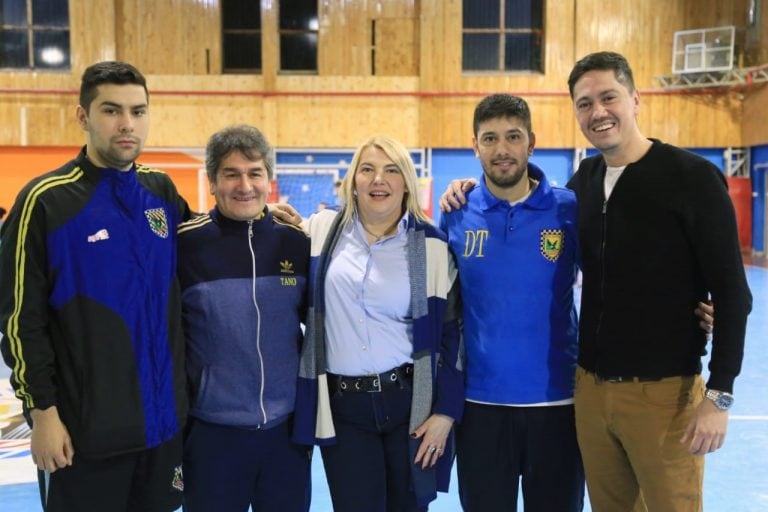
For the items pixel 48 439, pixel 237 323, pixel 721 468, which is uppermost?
pixel 237 323

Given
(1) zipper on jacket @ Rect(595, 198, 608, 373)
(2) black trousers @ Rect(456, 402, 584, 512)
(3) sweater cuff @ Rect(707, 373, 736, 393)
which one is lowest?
(2) black trousers @ Rect(456, 402, 584, 512)

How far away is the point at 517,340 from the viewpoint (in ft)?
9.04

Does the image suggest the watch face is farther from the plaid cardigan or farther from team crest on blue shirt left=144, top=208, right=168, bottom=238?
team crest on blue shirt left=144, top=208, right=168, bottom=238

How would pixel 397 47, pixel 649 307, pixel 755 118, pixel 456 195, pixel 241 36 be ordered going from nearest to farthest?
pixel 649 307 < pixel 456 195 < pixel 755 118 < pixel 397 47 < pixel 241 36

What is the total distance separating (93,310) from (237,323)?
1.78 feet

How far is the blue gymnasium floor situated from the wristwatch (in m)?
1.78

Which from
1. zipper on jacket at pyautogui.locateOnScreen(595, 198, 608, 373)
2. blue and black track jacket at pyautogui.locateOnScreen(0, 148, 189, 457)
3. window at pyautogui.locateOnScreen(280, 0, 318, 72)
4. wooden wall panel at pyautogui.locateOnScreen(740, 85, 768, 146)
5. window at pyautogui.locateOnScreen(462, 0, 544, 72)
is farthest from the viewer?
window at pyautogui.locateOnScreen(462, 0, 544, 72)

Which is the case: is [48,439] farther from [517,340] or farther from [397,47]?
[397,47]

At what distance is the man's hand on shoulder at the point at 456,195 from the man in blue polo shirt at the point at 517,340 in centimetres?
18

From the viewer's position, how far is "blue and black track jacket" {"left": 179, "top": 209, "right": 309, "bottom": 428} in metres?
2.60

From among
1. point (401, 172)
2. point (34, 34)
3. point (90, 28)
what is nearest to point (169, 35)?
point (90, 28)

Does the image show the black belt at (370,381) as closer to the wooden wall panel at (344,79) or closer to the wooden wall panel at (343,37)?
the wooden wall panel at (344,79)

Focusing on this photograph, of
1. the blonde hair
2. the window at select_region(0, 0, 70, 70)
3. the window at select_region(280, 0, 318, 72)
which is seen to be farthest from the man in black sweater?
the window at select_region(0, 0, 70, 70)

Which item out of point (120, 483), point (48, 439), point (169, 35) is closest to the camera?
point (48, 439)
